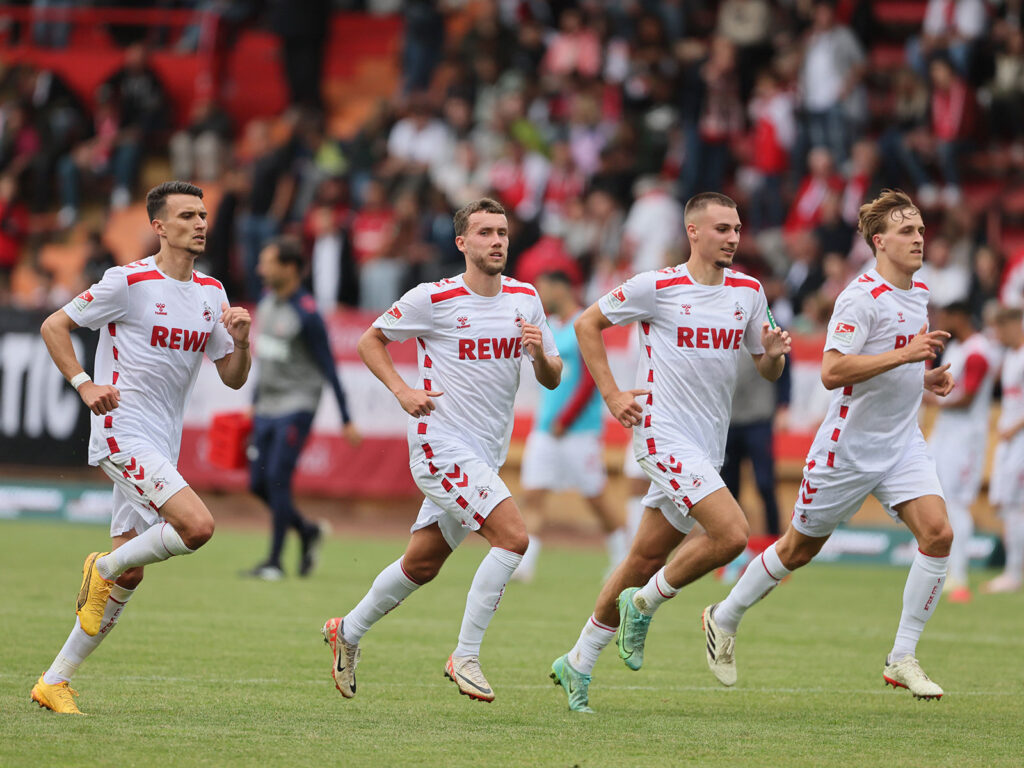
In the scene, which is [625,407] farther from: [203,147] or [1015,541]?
[203,147]

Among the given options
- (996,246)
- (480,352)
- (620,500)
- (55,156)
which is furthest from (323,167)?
(480,352)

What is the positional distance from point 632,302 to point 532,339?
2.29 ft

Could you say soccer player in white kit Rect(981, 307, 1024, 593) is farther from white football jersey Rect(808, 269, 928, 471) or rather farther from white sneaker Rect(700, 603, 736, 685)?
white sneaker Rect(700, 603, 736, 685)

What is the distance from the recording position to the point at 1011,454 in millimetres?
15633

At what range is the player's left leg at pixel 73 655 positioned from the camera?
7949 mm

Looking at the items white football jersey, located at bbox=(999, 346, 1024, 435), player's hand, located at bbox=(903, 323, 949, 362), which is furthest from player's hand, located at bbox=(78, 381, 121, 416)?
white football jersey, located at bbox=(999, 346, 1024, 435)

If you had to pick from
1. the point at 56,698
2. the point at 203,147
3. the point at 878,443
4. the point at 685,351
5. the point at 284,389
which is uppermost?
the point at 203,147

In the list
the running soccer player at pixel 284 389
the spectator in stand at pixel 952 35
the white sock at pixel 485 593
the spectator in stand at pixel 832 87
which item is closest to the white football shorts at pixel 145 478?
the white sock at pixel 485 593

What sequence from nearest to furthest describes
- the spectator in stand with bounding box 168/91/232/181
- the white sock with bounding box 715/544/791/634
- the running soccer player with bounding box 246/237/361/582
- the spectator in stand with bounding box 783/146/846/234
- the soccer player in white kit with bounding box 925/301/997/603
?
the white sock with bounding box 715/544/791/634, the running soccer player with bounding box 246/237/361/582, the soccer player in white kit with bounding box 925/301/997/603, the spectator in stand with bounding box 783/146/846/234, the spectator in stand with bounding box 168/91/232/181

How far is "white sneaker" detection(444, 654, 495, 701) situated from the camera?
8.19 meters

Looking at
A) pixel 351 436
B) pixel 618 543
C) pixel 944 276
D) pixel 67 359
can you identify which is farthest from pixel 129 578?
pixel 944 276

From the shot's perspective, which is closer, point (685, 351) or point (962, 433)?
point (685, 351)

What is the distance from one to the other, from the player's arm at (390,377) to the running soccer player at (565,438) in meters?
6.42

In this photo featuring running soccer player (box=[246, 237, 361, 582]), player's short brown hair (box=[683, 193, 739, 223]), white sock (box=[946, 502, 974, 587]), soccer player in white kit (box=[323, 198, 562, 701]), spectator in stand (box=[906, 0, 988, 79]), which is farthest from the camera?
spectator in stand (box=[906, 0, 988, 79])
